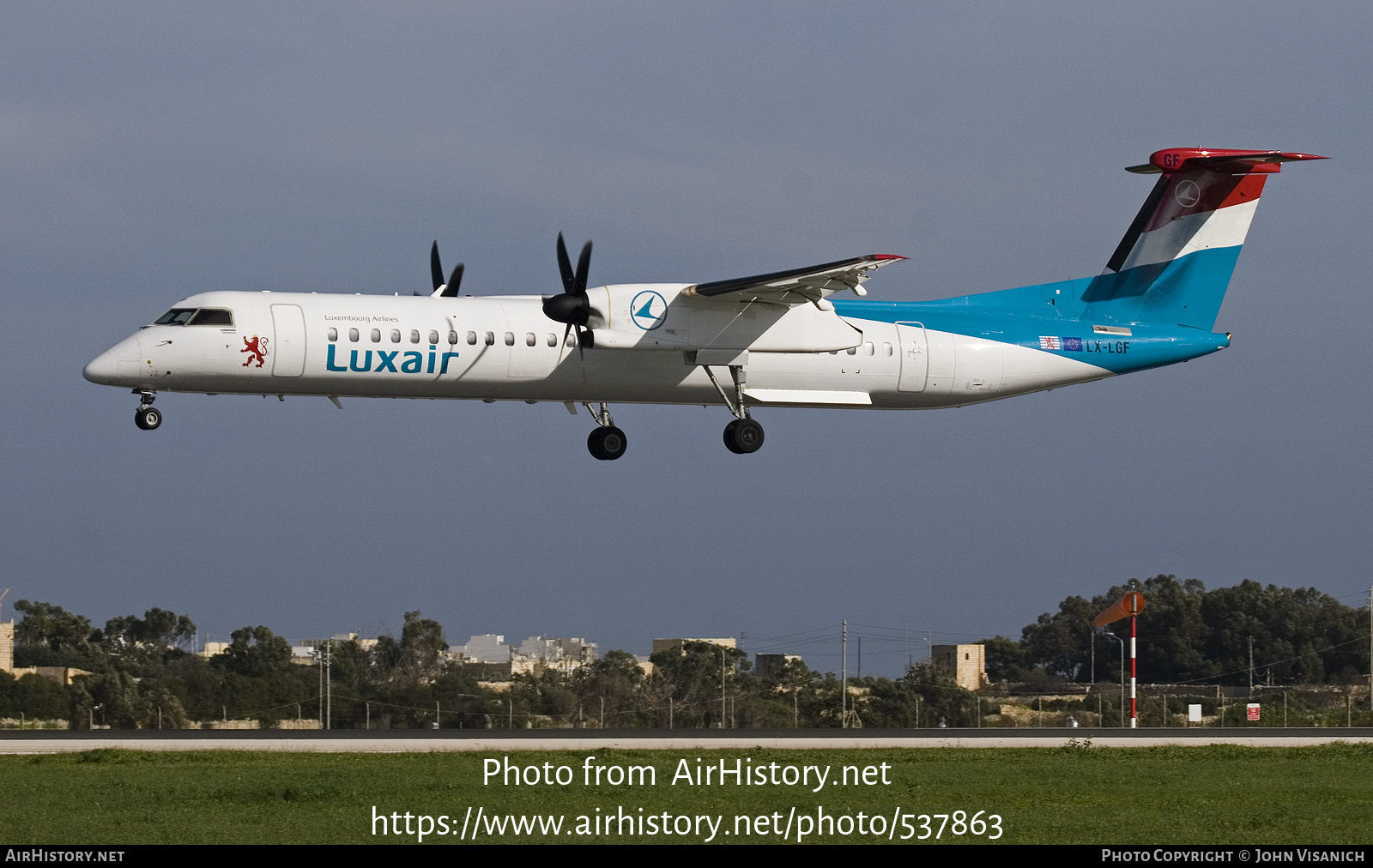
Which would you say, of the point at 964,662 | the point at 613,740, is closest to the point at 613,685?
the point at 964,662

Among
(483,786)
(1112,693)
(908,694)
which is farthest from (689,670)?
(483,786)

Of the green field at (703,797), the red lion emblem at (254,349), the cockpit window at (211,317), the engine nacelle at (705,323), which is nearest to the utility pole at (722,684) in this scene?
the engine nacelle at (705,323)

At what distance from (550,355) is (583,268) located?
1765mm

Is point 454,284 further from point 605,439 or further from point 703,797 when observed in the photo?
point 703,797

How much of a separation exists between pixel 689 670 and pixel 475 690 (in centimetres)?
1174

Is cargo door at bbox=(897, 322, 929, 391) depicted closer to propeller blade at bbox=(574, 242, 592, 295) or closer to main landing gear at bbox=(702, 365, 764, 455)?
main landing gear at bbox=(702, 365, 764, 455)

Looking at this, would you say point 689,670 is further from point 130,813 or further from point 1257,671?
point 130,813

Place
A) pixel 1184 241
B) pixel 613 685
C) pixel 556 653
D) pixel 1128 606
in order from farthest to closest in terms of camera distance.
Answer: pixel 556 653 → pixel 613 685 → pixel 1128 606 → pixel 1184 241

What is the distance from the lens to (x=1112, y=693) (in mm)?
65438

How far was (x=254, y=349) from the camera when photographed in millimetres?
A: 28781

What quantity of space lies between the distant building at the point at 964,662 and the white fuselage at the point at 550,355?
1440 inches

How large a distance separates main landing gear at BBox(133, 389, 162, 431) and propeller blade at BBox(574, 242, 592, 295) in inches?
317

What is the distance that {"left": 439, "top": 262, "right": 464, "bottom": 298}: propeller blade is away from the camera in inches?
1312

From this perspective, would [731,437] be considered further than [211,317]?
Yes
